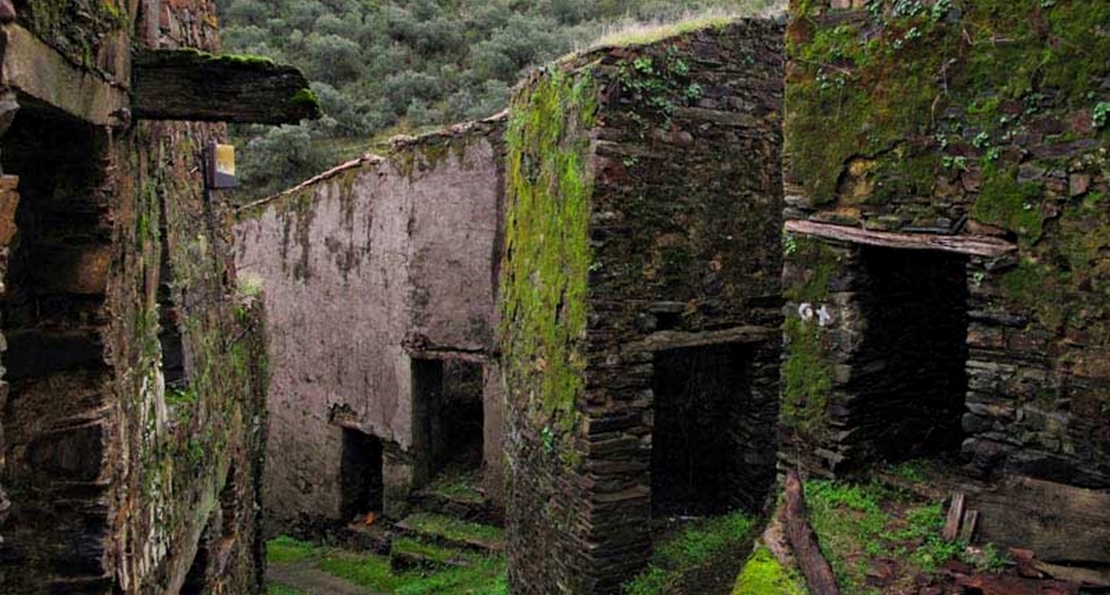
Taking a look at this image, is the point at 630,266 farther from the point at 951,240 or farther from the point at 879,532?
the point at 879,532

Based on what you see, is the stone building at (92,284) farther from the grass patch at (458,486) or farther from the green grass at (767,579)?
the grass patch at (458,486)

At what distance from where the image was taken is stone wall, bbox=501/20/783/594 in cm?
680

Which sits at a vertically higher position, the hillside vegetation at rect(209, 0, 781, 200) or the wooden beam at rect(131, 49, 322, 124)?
the hillside vegetation at rect(209, 0, 781, 200)

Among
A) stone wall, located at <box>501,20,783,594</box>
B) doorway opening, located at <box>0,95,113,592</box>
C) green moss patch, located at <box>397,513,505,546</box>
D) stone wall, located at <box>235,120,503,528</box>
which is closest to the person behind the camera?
doorway opening, located at <box>0,95,113,592</box>

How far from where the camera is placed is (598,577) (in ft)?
22.4

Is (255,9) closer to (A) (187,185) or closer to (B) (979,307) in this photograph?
(A) (187,185)

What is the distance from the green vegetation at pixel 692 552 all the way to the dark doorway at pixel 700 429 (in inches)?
24.2

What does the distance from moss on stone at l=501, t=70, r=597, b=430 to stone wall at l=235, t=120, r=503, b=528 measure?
1766 mm

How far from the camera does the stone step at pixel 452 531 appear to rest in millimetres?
10281

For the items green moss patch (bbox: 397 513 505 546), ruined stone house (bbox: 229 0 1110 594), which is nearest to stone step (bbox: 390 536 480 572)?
green moss patch (bbox: 397 513 505 546)

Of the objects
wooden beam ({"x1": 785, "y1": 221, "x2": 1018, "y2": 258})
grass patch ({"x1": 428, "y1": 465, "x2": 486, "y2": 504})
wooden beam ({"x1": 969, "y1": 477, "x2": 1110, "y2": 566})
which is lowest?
grass patch ({"x1": 428, "y1": 465, "x2": 486, "y2": 504})

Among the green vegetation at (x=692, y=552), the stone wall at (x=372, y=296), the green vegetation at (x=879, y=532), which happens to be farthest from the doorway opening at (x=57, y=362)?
the stone wall at (x=372, y=296)

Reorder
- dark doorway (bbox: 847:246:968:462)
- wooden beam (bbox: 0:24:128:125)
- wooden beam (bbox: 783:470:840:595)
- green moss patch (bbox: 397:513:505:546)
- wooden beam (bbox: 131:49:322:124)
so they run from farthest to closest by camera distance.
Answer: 1. green moss patch (bbox: 397:513:505:546)
2. dark doorway (bbox: 847:246:968:462)
3. wooden beam (bbox: 783:470:840:595)
4. wooden beam (bbox: 131:49:322:124)
5. wooden beam (bbox: 0:24:128:125)

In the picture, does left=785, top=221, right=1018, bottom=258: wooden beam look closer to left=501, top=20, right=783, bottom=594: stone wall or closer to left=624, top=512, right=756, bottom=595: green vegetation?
left=501, top=20, right=783, bottom=594: stone wall
